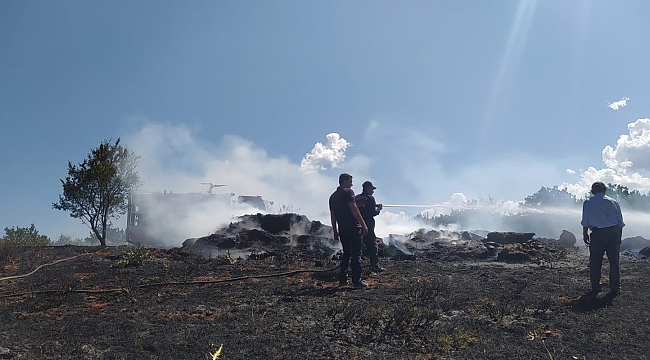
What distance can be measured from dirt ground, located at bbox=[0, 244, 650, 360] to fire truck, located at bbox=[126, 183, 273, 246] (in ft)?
55.1

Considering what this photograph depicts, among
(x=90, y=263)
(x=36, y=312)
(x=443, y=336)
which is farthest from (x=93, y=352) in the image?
(x=90, y=263)

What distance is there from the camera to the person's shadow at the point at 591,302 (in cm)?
545

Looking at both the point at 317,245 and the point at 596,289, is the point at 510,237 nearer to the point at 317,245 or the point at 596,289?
the point at 317,245

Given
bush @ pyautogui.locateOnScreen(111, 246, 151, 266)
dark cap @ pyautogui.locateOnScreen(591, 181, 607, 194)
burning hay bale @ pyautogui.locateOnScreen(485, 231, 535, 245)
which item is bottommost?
bush @ pyautogui.locateOnScreen(111, 246, 151, 266)

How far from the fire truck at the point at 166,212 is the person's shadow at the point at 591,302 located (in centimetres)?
2100

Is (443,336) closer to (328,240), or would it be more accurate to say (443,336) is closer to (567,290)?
(567,290)

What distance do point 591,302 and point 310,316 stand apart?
3.76 metres

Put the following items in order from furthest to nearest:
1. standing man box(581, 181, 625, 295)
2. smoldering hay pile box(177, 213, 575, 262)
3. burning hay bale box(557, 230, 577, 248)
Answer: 1. burning hay bale box(557, 230, 577, 248)
2. smoldering hay pile box(177, 213, 575, 262)
3. standing man box(581, 181, 625, 295)

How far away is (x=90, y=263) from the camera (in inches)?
370

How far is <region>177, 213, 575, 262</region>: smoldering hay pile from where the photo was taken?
12.0 m

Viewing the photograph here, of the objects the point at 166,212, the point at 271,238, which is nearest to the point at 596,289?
the point at 271,238

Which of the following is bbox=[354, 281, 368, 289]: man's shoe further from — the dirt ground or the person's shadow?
the person's shadow

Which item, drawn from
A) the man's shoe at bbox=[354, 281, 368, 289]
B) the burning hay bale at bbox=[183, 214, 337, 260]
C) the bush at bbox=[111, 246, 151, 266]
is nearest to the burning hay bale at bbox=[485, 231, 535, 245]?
the burning hay bale at bbox=[183, 214, 337, 260]

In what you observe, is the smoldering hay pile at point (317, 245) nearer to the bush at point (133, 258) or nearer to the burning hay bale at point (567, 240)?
the burning hay bale at point (567, 240)
